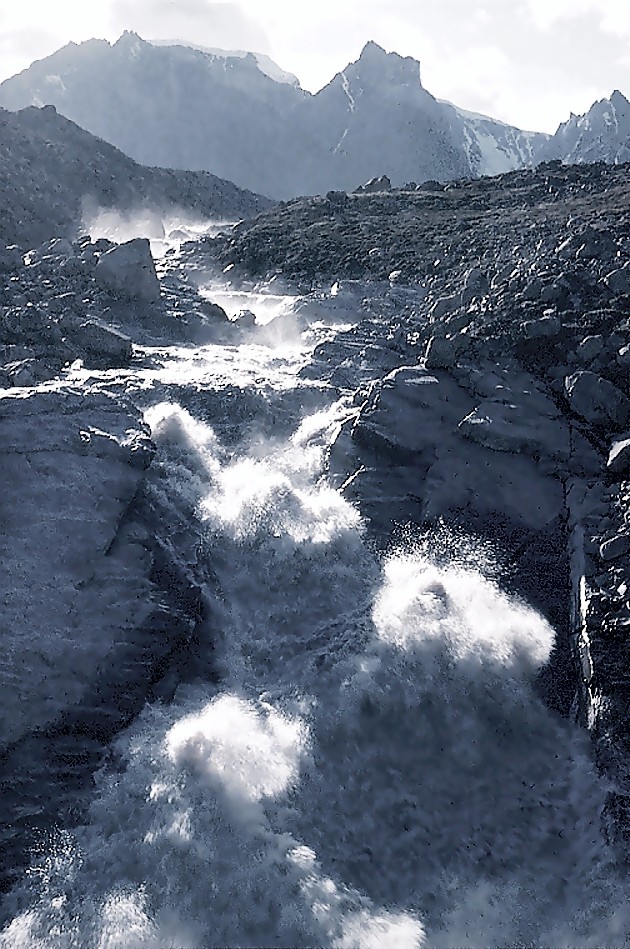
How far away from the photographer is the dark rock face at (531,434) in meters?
21.5

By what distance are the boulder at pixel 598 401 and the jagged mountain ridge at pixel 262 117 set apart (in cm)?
15123

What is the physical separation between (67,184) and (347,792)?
81.8 metres

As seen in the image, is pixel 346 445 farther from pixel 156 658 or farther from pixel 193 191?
pixel 193 191

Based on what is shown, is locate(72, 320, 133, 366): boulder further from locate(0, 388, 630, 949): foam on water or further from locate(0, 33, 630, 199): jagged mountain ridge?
locate(0, 33, 630, 199): jagged mountain ridge

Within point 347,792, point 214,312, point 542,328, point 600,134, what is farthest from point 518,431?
point 600,134

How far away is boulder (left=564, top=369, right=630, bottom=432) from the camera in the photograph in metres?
27.6

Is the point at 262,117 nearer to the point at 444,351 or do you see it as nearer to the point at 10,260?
the point at 10,260

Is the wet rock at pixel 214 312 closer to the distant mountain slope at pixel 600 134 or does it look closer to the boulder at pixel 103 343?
the boulder at pixel 103 343

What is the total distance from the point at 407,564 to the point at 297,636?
4783 mm

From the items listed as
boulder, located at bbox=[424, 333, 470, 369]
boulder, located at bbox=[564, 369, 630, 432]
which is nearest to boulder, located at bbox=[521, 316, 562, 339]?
boulder, located at bbox=[424, 333, 470, 369]

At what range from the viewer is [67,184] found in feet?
270

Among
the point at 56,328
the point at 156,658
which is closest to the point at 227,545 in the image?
the point at 156,658

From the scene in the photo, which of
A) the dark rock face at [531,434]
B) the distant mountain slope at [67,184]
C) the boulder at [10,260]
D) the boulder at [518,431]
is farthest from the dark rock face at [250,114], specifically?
the boulder at [518,431]

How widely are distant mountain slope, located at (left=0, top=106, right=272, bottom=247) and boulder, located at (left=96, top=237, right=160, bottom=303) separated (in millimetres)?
22321
